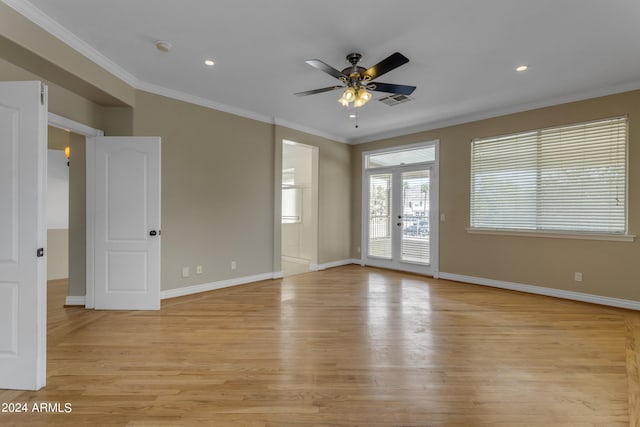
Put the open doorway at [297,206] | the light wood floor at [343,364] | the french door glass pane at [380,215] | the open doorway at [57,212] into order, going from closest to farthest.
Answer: the light wood floor at [343,364] < the open doorway at [57,212] < the french door glass pane at [380,215] < the open doorway at [297,206]

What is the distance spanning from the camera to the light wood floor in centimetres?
185

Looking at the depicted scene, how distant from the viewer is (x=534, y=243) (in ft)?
15.0

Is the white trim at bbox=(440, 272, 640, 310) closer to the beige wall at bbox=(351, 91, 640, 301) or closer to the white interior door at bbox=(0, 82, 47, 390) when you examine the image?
the beige wall at bbox=(351, 91, 640, 301)

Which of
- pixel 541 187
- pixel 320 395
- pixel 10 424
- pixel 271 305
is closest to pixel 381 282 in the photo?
pixel 271 305

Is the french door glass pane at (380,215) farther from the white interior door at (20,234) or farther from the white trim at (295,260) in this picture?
the white interior door at (20,234)

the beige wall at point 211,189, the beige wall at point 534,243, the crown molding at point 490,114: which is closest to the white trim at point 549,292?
the beige wall at point 534,243

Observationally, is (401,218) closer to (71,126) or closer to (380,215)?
(380,215)

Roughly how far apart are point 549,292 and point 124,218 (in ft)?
19.7

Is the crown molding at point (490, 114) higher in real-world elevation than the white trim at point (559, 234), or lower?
higher

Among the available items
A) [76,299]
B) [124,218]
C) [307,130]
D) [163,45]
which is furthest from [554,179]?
[76,299]

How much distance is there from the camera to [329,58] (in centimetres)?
318

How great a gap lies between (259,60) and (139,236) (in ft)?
8.37

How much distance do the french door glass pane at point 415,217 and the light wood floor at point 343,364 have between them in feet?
6.17

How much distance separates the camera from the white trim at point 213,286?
165 inches
